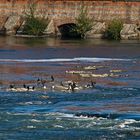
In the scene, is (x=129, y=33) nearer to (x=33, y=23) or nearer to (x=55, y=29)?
(x=55, y=29)

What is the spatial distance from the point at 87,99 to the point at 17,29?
52977mm

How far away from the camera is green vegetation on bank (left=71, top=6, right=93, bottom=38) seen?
254ft

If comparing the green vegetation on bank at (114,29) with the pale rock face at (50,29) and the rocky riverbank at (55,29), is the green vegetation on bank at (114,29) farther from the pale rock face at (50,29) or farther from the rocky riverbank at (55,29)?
the pale rock face at (50,29)

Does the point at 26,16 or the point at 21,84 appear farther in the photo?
the point at 26,16

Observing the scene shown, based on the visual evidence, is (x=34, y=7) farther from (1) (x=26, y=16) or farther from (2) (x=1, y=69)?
(2) (x=1, y=69)

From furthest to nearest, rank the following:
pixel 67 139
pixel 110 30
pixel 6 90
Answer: pixel 110 30
pixel 6 90
pixel 67 139

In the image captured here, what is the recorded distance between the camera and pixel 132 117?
78.8ft

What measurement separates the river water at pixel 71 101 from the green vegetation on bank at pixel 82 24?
1151 inches

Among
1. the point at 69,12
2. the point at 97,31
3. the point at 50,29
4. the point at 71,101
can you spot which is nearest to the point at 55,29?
the point at 50,29

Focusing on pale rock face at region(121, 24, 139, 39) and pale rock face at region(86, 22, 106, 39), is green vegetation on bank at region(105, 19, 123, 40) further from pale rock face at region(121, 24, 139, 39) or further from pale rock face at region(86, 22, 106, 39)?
pale rock face at region(86, 22, 106, 39)

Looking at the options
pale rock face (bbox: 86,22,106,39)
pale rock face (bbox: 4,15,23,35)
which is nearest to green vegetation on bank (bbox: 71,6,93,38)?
pale rock face (bbox: 86,22,106,39)

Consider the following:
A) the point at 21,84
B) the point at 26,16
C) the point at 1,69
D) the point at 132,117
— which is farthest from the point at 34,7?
the point at 132,117

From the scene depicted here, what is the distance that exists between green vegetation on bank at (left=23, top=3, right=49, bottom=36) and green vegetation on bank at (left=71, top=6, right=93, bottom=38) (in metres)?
3.12

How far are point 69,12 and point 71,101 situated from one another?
53890 mm
